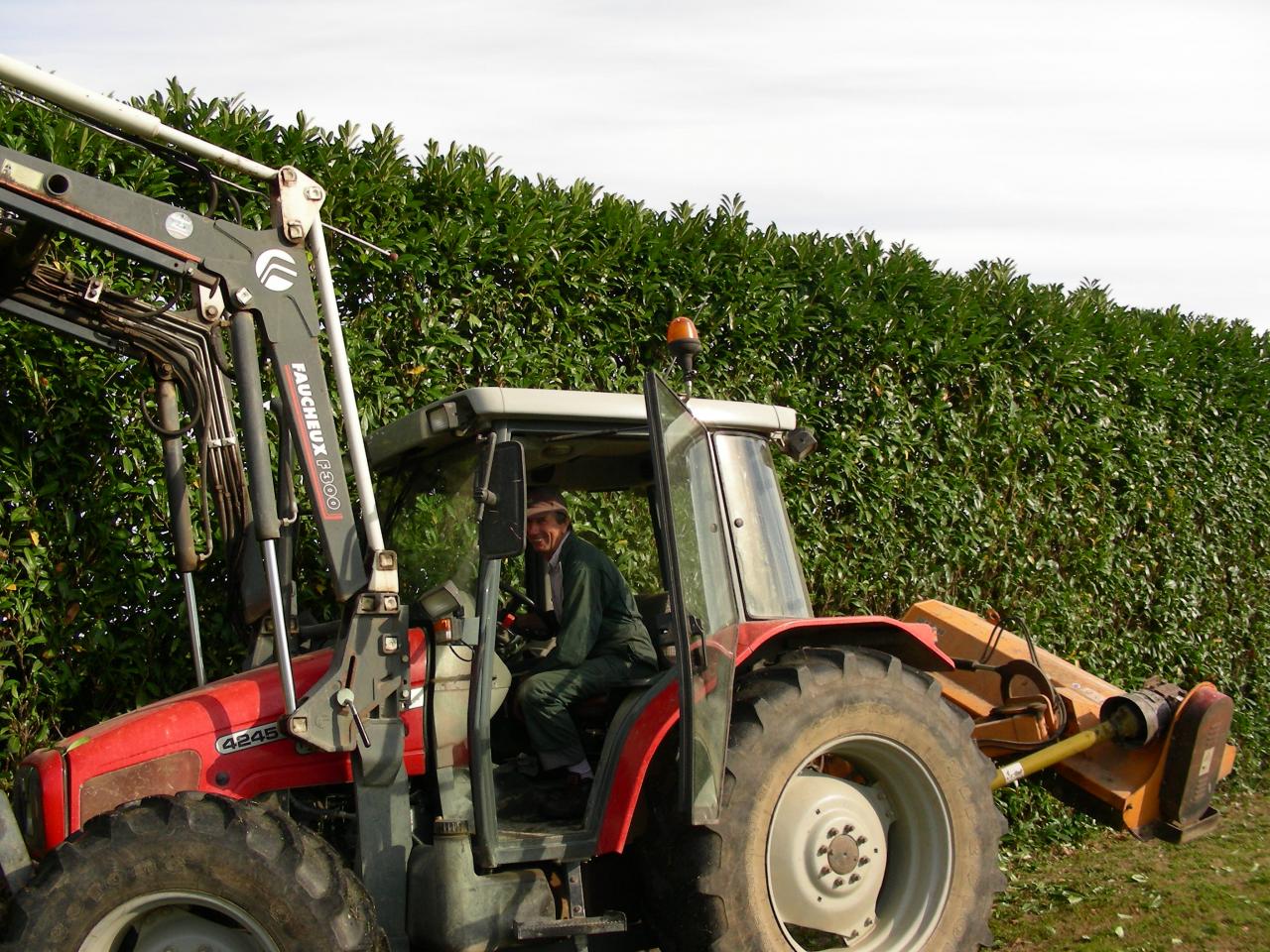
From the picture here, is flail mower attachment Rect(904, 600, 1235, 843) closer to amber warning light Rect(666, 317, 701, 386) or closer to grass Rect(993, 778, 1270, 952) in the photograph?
grass Rect(993, 778, 1270, 952)

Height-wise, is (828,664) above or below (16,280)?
below

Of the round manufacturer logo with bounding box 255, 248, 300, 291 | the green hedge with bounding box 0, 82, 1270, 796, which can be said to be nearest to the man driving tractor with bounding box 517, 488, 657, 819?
the round manufacturer logo with bounding box 255, 248, 300, 291

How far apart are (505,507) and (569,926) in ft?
4.33

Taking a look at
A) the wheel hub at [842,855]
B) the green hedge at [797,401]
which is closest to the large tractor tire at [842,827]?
the wheel hub at [842,855]

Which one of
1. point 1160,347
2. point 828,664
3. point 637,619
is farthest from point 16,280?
point 1160,347

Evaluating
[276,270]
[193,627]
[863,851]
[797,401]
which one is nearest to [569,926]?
[863,851]

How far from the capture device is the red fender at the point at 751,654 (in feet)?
13.8

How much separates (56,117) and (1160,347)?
7256 mm

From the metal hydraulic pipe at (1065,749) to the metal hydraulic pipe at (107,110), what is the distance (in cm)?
360

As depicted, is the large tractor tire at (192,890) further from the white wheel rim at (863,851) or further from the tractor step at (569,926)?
the white wheel rim at (863,851)

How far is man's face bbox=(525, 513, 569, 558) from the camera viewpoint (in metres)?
4.75

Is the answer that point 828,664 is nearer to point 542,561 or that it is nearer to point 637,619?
point 637,619

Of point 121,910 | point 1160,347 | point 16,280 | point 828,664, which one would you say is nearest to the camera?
point 121,910

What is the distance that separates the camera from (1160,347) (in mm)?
9203
